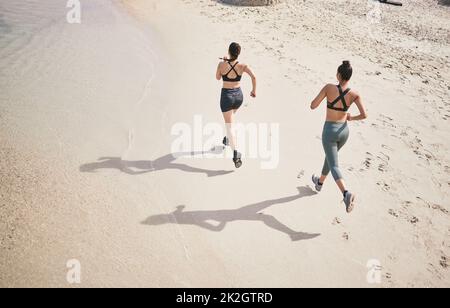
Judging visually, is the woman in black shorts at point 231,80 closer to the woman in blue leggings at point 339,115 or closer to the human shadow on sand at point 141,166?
the human shadow on sand at point 141,166

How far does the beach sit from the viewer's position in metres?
3.97

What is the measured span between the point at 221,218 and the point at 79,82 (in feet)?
18.2

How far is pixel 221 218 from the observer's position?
15.1ft

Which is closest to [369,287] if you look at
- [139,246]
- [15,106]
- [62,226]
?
[139,246]

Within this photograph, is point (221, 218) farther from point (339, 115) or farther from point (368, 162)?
point (368, 162)

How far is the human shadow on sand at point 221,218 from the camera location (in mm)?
4430

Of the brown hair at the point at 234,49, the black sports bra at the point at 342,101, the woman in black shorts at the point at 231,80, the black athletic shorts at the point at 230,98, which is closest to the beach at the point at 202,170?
the woman in black shorts at the point at 231,80

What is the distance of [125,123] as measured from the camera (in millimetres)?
6504

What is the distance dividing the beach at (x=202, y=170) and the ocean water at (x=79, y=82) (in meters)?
0.05

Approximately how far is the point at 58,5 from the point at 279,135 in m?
11.9

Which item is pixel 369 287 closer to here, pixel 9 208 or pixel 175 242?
pixel 175 242

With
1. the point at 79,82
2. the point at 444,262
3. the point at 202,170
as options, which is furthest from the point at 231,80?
the point at 79,82
